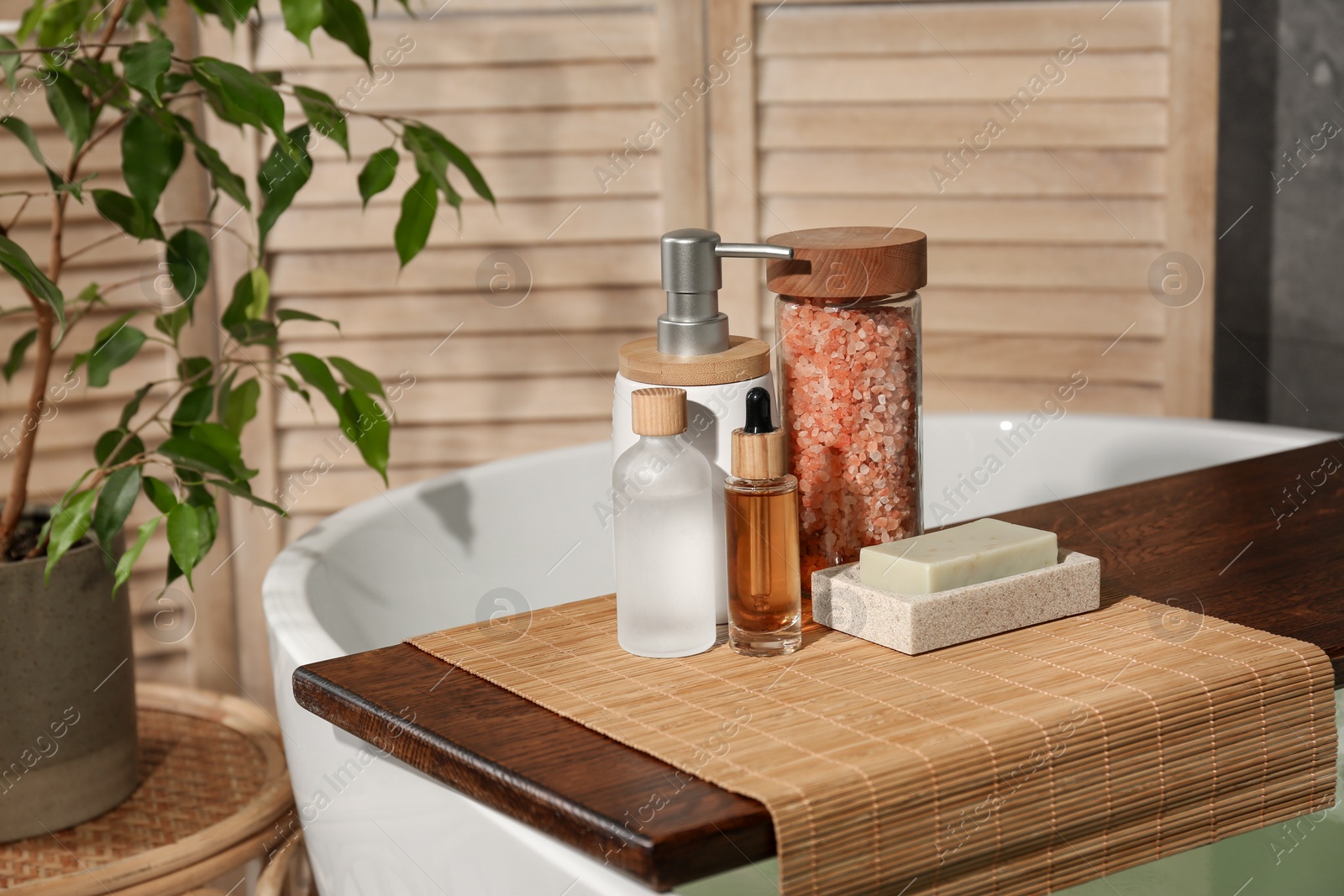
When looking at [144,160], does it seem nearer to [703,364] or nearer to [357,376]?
[357,376]

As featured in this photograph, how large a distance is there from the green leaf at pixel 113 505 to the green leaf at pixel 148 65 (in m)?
0.37

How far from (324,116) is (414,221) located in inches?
5.7

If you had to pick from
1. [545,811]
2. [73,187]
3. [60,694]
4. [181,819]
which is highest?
[73,187]

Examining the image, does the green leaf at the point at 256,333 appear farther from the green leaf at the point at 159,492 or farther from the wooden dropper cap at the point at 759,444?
the wooden dropper cap at the point at 759,444

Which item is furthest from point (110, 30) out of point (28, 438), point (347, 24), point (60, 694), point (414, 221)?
point (60, 694)

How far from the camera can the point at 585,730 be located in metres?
0.73

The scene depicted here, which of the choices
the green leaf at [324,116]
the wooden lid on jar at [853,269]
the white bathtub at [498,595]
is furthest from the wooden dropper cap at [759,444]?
the green leaf at [324,116]

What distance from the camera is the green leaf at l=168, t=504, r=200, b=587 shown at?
48.1 inches

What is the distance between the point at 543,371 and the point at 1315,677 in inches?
58.6

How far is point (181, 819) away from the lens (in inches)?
55.7

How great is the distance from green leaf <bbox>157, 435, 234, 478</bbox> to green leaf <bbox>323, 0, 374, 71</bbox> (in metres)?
0.41

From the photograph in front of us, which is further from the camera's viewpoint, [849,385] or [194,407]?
[194,407]

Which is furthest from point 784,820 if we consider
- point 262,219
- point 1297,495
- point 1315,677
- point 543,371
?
point 543,371

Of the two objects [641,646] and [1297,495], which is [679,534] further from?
[1297,495]
